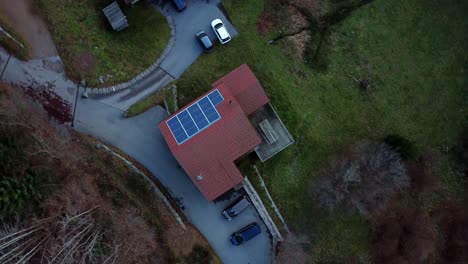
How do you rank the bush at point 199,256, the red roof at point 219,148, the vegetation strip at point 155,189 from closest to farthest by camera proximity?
the red roof at point 219,148, the bush at point 199,256, the vegetation strip at point 155,189

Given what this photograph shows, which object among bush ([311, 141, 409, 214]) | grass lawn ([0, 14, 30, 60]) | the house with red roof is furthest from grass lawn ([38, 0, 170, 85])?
bush ([311, 141, 409, 214])

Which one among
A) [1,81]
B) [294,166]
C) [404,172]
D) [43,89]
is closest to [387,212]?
[404,172]

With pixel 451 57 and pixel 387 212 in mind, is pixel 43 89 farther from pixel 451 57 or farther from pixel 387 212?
pixel 451 57

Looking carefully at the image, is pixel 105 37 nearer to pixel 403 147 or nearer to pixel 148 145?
pixel 148 145

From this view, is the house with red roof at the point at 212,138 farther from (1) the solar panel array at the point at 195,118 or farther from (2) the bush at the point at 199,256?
(2) the bush at the point at 199,256

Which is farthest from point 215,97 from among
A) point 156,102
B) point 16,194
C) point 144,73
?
point 16,194

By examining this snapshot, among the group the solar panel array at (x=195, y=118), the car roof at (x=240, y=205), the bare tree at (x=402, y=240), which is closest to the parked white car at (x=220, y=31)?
the solar panel array at (x=195, y=118)
